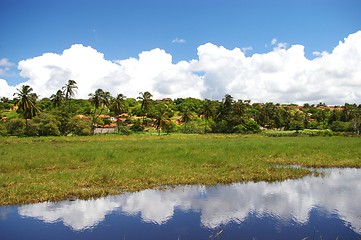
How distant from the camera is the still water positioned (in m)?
12.4

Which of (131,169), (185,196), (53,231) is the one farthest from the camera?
(131,169)

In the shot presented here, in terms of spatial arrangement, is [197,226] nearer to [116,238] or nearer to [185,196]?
[116,238]

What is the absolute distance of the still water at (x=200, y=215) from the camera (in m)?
12.4

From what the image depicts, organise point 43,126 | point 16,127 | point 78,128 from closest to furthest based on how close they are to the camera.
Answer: point 43,126 → point 16,127 → point 78,128

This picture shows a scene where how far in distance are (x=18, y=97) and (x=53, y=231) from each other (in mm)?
75794

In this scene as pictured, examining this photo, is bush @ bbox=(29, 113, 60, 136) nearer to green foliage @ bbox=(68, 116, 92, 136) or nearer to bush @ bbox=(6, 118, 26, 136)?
bush @ bbox=(6, 118, 26, 136)

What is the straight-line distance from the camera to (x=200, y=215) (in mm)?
14766

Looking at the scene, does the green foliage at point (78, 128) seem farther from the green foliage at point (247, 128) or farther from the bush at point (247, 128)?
the green foliage at point (247, 128)

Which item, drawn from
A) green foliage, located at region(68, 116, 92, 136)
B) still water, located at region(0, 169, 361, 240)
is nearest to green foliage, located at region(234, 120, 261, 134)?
green foliage, located at region(68, 116, 92, 136)

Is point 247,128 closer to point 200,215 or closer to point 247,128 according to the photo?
point 247,128

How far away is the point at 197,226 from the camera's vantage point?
13281mm

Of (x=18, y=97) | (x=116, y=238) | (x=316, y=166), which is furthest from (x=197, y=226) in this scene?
(x=18, y=97)

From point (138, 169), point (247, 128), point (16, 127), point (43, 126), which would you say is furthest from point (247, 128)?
point (138, 169)

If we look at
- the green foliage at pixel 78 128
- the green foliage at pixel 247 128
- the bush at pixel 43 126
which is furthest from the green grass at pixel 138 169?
the green foliage at pixel 247 128
